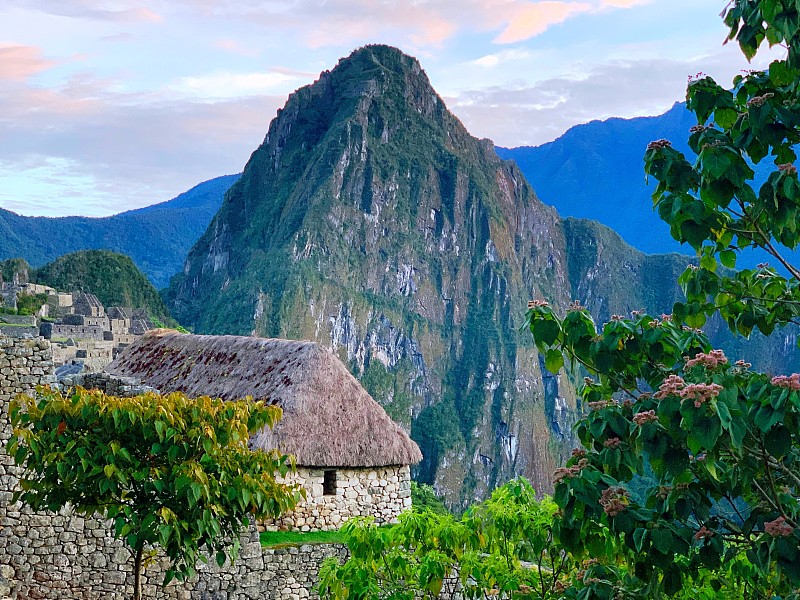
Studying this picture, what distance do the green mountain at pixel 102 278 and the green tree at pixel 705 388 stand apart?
90.5 meters

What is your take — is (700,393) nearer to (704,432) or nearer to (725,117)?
(704,432)

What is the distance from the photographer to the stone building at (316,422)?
1316 cm

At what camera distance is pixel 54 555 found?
939cm

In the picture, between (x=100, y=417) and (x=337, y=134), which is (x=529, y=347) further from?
(x=100, y=417)

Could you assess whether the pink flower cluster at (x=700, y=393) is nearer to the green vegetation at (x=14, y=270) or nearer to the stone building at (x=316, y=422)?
the stone building at (x=316, y=422)

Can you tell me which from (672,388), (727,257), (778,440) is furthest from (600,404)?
(727,257)

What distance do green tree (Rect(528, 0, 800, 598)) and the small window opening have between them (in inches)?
335

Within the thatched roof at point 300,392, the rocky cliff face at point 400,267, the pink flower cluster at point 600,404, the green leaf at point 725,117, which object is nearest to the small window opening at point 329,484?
the thatched roof at point 300,392

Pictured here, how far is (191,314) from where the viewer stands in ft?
441

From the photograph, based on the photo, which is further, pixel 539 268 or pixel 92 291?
pixel 539 268

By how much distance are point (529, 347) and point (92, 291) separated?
73.5 m

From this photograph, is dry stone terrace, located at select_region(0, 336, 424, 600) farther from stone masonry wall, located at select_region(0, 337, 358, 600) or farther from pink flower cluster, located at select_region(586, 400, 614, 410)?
pink flower cluster, located at select_region(586, 400, 614, 410)

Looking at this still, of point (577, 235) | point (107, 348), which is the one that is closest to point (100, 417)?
point (107, 348)

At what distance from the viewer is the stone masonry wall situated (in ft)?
29.8
